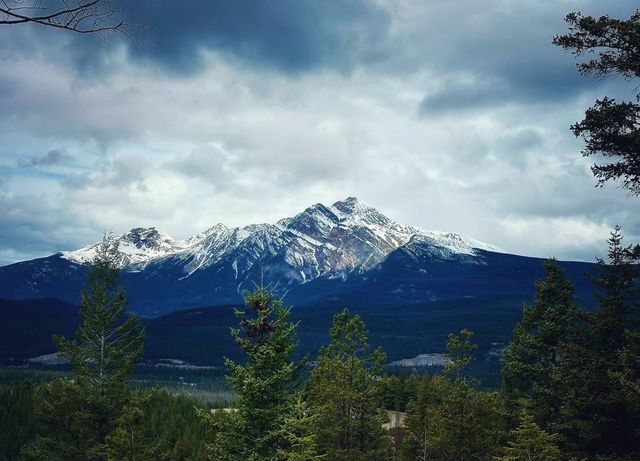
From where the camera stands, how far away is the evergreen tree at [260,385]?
20000mm

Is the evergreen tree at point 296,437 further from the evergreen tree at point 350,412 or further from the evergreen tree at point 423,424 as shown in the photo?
the evergreen tree at point 423,424

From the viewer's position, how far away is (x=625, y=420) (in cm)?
2067

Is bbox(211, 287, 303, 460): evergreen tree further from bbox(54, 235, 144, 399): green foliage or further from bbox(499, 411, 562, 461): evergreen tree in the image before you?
bbox(54, 235, 144, 399): green foliage

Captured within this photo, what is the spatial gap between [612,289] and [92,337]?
88.8ft

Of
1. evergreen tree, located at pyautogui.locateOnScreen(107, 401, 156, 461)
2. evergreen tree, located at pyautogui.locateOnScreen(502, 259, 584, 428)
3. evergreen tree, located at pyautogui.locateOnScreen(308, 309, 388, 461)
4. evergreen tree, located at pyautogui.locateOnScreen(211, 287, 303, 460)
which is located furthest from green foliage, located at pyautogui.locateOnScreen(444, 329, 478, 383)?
evergreen tree, located at pyautogui.locateOnScreen(107, 401, 156, 461)

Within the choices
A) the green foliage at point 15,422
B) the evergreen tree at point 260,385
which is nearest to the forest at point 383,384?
the evergreen tree at point 260,385

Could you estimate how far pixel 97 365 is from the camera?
3102cm

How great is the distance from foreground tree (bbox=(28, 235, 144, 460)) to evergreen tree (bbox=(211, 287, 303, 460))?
12.2m

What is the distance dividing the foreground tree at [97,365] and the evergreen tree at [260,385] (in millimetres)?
12158

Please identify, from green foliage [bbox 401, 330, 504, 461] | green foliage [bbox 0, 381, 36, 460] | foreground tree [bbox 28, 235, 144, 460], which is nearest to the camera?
green foliage [bbox 401, 330, 504, 461]

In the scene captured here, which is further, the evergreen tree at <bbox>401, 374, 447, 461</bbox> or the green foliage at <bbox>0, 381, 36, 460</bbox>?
the green foliage at <bbox>0, 381, 36, 460</bbox>

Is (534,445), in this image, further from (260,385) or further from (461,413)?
(461,413)

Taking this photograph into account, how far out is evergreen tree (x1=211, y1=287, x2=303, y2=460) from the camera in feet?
65.6

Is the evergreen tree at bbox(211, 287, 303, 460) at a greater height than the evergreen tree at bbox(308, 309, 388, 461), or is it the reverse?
the evergreen tree at bbox(211, 287, 303, 460)
